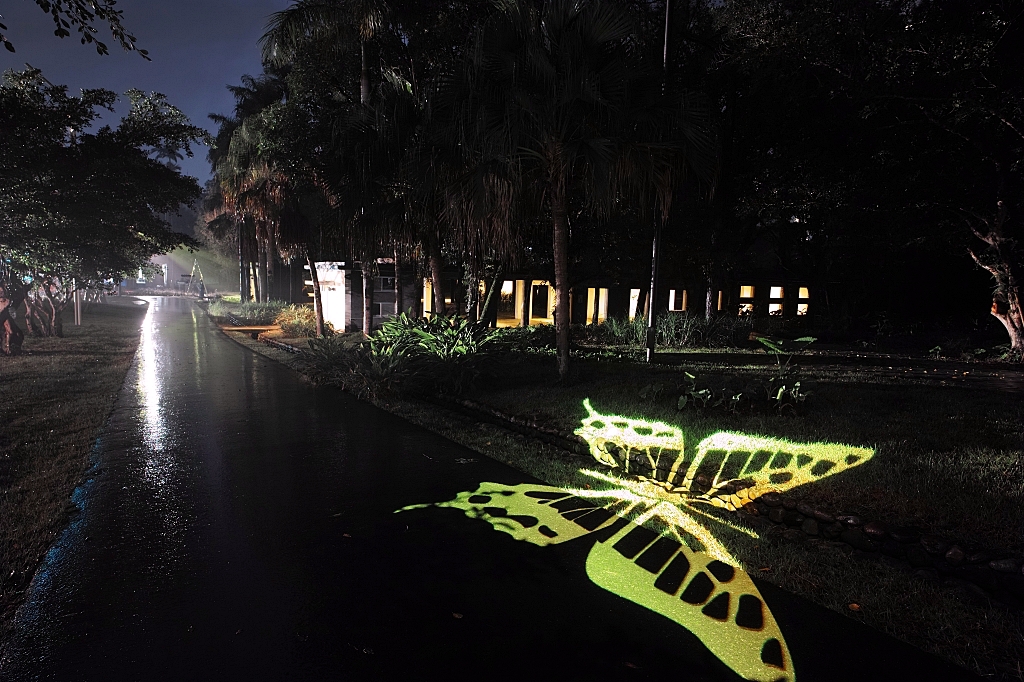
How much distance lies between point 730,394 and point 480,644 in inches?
212

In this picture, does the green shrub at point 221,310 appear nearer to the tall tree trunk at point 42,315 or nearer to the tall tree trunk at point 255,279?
the tall tree trunk at point 255,279

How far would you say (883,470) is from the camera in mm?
5203

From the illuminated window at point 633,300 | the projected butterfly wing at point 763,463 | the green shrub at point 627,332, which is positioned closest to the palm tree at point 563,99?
the projected butterfly wing at point 763,463

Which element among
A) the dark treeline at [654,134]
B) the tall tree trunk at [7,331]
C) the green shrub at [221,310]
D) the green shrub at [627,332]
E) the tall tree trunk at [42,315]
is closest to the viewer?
the dark treeline at [654,134]

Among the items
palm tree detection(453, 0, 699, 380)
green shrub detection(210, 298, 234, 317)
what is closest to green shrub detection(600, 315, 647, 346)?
palm tree detection(453, 0, 699, 380)

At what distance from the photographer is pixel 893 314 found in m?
19.1

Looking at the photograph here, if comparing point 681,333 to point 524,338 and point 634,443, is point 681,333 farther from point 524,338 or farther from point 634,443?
point 634,443

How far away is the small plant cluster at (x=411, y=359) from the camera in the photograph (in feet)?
34.7

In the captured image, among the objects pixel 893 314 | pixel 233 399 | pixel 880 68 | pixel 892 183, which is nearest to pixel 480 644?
pixel 233 399

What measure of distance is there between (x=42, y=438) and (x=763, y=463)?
8.89m

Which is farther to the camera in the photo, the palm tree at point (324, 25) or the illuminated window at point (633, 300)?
the illuminated window at point (633, 300)

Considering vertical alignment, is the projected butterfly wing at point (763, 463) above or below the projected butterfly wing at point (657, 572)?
above

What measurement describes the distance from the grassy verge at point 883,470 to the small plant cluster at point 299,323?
1414 centimetres

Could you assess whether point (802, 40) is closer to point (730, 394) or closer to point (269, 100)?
point (730, 394)
